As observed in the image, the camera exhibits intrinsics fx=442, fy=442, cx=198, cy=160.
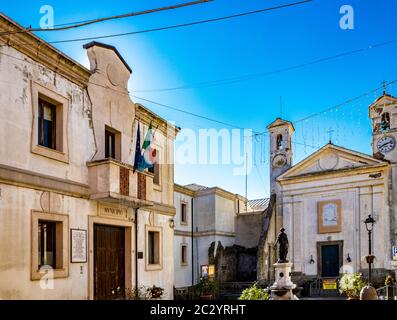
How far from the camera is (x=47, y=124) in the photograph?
1262 centimetres

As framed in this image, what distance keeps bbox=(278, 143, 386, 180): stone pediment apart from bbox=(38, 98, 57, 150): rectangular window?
23.0 meters

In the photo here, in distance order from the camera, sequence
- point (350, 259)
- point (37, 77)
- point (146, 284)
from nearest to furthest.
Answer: point (37, 77) < point (146, 284) < point (350, 259)

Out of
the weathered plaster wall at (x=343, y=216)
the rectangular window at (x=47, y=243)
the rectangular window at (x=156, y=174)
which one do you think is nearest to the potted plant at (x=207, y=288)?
the weathered plaster wall at (x=343, y=216)

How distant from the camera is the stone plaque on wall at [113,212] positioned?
14.3 meters

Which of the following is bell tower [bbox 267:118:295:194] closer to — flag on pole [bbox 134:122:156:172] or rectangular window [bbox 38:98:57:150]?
flag on pole [bbox 134:122:156:172]

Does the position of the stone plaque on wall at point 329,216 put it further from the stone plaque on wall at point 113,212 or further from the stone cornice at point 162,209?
the stone plaque on wall at point 113,212

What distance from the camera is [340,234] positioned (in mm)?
30234

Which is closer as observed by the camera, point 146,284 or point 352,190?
point 146,284

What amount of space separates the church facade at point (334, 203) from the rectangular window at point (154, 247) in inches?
608

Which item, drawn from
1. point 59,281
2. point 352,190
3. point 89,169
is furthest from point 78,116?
point 352,190

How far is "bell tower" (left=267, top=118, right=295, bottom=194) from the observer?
111 feet

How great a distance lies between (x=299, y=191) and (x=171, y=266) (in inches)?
650
